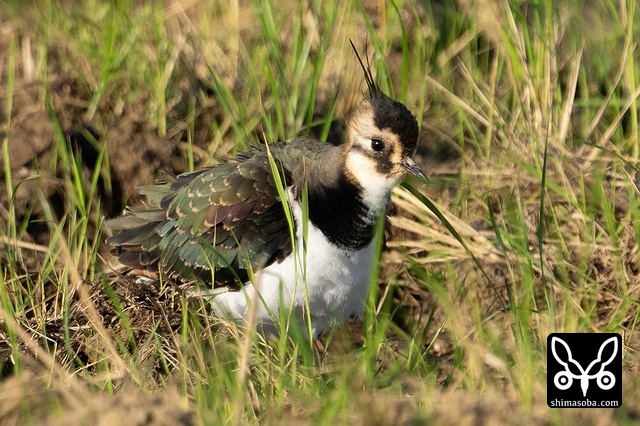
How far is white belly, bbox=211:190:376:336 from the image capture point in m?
4.23

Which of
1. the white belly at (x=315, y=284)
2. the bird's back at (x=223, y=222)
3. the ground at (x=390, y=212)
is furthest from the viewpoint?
the bird's back at (x=223, y=222)

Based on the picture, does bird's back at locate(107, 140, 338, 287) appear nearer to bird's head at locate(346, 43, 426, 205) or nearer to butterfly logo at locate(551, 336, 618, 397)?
bird's head at locate(346, 43, 426, 205)

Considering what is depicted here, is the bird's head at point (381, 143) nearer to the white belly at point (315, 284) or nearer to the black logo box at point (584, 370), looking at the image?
the white belly at point (315, 284)

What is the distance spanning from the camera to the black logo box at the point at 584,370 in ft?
10.3

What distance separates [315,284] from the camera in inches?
167

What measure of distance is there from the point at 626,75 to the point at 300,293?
2163 millimetres

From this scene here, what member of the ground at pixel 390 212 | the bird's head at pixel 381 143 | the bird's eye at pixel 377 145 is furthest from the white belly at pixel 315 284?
the bird's eye at pixel 377 145

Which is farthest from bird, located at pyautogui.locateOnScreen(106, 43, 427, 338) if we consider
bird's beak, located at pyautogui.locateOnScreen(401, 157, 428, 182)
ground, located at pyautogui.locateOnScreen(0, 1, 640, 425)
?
ground, located at pyautogui.locateOnScreen(0, 1, 640, 425)

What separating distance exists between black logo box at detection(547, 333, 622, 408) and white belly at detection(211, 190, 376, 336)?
3.38ft

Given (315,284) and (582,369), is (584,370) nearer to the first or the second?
(582,369)

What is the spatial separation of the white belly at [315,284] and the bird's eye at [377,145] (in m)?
0.39

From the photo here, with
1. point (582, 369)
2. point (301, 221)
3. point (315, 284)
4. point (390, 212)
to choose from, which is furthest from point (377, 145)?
point (582, 369)

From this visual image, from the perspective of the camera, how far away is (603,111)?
522 cm

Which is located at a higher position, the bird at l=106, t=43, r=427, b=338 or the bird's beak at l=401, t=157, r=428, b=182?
the bird's beak at l=401, t=157, r=428, b=182
